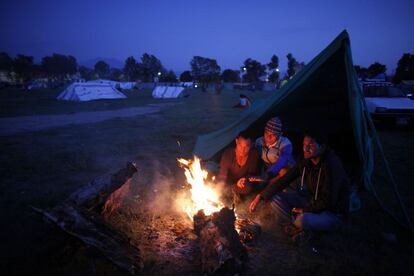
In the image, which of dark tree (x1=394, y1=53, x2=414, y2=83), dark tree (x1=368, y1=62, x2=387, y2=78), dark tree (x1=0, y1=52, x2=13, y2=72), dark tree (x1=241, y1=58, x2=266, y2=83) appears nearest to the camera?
dark tree (x1=368, y1=62, x2=387, y2=78)

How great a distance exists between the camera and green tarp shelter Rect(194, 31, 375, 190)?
4465 millimetres

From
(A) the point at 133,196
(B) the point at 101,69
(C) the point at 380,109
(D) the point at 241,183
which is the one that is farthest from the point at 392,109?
(B) the point at 101,69

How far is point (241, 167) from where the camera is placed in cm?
485

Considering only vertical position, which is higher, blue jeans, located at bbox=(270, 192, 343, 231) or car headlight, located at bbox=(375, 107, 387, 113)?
car headlight, located at bbox=(375, 107, 387, 113)

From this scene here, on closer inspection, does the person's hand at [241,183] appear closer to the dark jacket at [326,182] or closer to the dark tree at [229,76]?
the dark jacket at [326,182]

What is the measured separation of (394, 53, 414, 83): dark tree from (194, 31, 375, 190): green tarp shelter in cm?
3686

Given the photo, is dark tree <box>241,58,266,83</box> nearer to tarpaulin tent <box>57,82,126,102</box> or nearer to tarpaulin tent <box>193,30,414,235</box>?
tarpaulin tent <box>57,82,126,102</box>

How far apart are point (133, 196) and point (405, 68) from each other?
45.6m

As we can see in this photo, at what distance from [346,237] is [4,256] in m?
4.23

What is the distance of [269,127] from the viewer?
4.82 metres

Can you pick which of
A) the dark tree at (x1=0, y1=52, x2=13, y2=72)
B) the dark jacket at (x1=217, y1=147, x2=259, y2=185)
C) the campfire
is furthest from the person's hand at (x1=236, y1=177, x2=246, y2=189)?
the dark tree at (x1=0, y1=52, x2=13, y2=72)

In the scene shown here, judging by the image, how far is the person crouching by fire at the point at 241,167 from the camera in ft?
15.2

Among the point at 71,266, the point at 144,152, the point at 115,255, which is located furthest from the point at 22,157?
the point at 115,255

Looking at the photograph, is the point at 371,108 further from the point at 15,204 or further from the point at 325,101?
the point at 15,204
